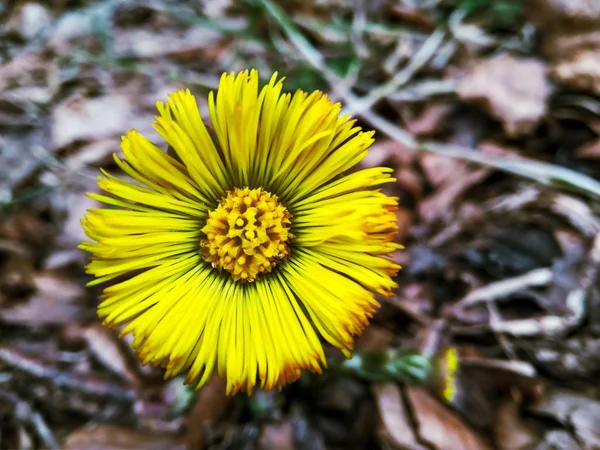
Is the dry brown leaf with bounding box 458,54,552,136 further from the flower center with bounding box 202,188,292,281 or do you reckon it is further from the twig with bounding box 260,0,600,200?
the flower center with bounding box 202,188,292,281

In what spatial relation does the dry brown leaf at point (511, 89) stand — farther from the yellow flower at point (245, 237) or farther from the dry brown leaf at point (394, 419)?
the dry brown leaf at point (394, 419)

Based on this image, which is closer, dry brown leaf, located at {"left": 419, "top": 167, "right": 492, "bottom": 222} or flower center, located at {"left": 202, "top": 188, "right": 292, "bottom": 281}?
flower center, located at {"left": 202, "top": 188, "right": 292, "bottom": 281}

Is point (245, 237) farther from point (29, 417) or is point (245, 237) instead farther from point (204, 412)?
point (29, 417)

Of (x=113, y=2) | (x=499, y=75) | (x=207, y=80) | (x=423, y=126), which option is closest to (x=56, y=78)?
(x=113, y=2)

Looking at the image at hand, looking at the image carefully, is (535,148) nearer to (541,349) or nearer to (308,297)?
(541,349)

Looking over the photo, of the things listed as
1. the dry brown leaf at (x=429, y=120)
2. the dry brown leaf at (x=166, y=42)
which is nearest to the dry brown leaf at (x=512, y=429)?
the dry brown leaf at (x=429, y=120)

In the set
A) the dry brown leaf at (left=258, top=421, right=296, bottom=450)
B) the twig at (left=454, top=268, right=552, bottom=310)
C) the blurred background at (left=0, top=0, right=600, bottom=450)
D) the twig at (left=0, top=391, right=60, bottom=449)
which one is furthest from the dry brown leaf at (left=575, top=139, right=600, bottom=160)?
the twig at (left=0, top=391, right=60, bottom=449)
